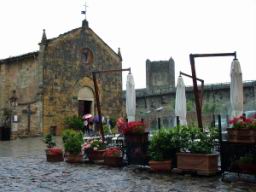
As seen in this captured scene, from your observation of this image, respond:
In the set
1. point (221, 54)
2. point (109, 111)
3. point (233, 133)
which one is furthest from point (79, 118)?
point (233, 133)

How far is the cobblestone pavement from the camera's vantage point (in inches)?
267

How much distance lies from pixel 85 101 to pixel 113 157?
18.2 m

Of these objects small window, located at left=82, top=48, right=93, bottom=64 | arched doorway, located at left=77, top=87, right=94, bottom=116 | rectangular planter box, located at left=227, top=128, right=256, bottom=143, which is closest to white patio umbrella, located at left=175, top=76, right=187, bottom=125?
rectangular planter box, located at left=227, top=128, right=256, bottom=143

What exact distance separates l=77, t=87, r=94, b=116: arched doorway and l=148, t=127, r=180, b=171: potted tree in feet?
62.6

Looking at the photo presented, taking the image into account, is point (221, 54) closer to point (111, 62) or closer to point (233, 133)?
point (233, 133)

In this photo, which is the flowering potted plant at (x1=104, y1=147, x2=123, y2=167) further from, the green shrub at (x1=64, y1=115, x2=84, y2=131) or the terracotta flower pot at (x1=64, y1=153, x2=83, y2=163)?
the green shrub at (x1=64, y1=115, x2=84, y2=131)

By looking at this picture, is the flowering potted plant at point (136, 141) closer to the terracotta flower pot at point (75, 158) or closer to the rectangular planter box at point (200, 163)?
the rectangular planter box at point (200, 163)

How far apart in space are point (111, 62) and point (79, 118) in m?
6.54

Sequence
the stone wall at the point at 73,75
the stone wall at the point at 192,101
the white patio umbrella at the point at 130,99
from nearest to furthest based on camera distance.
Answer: the white patio umbrella at the point at 130,99
the stone wall at the point at 73,75
the stone wall at the point at 192,101

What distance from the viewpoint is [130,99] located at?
496 inches

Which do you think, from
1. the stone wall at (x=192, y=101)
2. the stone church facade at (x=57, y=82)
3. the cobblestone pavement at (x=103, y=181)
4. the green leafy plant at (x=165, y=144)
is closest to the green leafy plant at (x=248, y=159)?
the cobblestone pavement at (x=103, y=181)

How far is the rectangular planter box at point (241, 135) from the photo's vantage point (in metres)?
7.27

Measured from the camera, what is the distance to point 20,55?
26531 mm

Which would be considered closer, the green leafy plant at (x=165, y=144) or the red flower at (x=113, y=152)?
the green leafy plant at (x=165, y=144)
